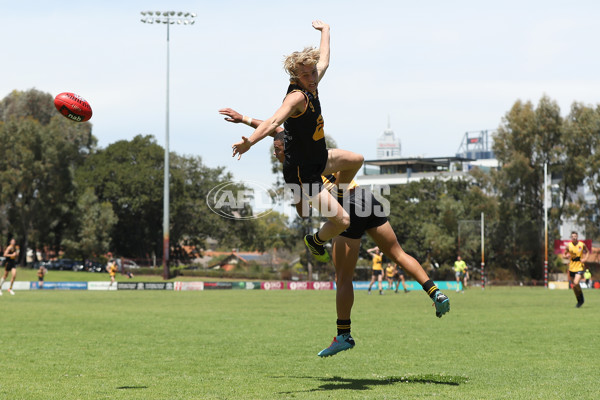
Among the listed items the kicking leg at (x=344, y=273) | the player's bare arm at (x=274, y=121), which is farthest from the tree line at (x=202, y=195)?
the player's bare arm at (x=274, y=121)

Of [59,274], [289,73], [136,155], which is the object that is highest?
[136,155]

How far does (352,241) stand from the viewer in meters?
9.88

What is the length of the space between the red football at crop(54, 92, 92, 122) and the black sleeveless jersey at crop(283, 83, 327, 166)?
3761mm

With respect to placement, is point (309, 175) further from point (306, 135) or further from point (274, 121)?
point (274, 121)

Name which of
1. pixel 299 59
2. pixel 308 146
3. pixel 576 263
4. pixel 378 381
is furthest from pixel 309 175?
pixel 576 263

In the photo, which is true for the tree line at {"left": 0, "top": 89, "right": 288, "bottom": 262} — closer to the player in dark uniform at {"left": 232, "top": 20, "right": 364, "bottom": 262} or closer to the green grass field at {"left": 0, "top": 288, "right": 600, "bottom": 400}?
the green grass field at {"left": 0, "top": 288, "right": 600, "bottom": 400}

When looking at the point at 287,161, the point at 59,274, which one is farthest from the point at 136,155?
the point at 287,161

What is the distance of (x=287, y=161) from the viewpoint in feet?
29.6

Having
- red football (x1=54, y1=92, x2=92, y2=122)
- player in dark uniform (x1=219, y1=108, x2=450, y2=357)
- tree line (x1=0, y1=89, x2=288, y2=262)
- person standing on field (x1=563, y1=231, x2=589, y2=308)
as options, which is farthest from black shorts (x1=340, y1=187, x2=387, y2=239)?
tree line (x1=0, y1=89, x2=288, y2=262)

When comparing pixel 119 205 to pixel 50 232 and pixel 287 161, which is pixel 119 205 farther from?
pixel 287 161

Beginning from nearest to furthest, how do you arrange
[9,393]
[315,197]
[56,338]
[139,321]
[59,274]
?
[9,393] < [315,197] < [56,338] < [139,321] < [59,274]

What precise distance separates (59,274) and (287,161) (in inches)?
2725

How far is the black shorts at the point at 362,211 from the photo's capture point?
9.56 meters

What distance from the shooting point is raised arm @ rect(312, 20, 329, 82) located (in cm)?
943
